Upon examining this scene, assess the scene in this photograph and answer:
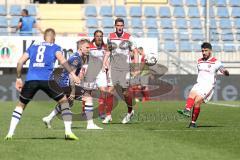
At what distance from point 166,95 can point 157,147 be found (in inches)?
759

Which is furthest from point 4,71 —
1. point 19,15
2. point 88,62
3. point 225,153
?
point 225,153

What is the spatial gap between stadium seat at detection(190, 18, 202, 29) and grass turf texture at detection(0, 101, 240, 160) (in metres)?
15.8

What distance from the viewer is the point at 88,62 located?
18.3m

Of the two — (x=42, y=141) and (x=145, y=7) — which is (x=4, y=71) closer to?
(x=145, y=7)

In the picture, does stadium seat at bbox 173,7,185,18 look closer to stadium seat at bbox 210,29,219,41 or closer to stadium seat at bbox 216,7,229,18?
stadium seat at bbox 216,7,229,18

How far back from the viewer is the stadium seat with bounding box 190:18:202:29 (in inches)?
1409

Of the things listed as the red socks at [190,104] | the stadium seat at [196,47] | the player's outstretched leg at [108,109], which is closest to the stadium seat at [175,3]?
the stadium seat at [196,47]

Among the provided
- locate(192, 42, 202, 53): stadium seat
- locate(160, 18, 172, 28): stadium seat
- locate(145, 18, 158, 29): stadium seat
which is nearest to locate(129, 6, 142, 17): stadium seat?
locate(145, 18, 158, 29): stadium seat

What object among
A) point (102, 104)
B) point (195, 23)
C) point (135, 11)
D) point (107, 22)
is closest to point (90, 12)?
point (107, 22)

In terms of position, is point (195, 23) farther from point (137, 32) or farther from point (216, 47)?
point (137, 32)

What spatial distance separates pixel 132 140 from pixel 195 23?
23265 millimetres

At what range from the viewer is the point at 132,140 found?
1323 centimetres

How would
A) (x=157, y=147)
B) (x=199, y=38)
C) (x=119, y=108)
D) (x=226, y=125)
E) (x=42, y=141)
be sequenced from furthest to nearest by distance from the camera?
(x=199, y=38)
(x=119, y=108)
(x=226, y=125)
(x=42, y=141)
(x=157, y=147)

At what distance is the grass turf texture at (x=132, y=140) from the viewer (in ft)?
36.0
